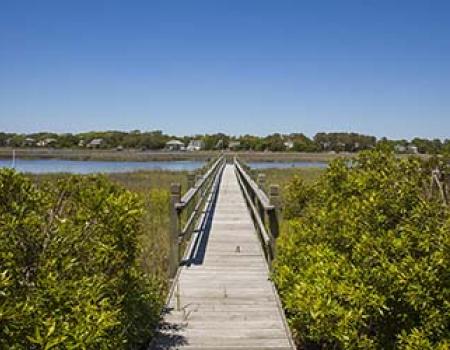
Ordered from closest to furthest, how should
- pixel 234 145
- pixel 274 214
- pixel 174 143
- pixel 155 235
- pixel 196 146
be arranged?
1. pixel 274 214
2. pixel 155 235
3. pixel 234 145
4. pixel 196 146
5. pixel 174 143

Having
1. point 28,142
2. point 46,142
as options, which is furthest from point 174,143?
point 28,142

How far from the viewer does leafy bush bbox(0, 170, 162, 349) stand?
7.98 ft

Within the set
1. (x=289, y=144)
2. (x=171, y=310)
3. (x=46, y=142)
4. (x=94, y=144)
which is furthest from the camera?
(x=46, y=142)

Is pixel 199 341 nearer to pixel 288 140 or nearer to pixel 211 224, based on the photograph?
pixel 211 224

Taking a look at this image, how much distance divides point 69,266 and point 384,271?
1.93m

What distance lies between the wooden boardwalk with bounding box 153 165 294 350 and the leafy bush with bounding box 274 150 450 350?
47 cm

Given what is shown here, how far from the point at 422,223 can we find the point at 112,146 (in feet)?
430

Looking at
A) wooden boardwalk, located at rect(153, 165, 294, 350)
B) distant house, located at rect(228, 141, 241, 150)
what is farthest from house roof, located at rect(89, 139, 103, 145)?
wooden boardwalk, located at rect(153, 165, 294, 350)

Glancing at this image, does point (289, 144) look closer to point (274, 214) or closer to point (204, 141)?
point (204, 141)

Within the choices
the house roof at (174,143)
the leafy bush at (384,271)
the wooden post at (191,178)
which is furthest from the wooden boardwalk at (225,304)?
the house roof at (174,143)

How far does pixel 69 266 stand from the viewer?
2.86 meters

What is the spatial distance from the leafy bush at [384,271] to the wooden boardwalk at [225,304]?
47 cm

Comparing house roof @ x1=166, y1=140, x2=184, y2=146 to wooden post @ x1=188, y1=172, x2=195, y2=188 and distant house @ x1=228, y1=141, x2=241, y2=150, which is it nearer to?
distant house @ x1=228, y1=141, x2=241, y2=150

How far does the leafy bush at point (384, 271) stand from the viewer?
312cm
